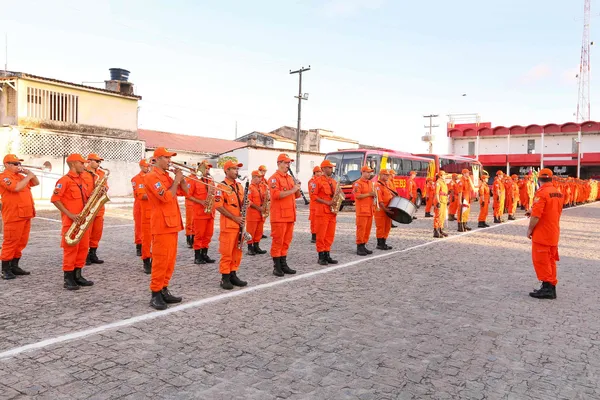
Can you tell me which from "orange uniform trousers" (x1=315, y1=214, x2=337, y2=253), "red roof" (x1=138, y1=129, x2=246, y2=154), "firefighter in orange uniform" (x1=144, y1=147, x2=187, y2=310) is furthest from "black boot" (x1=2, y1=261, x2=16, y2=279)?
"red roof" (x1=138, y1=129, x2=246, y2=154)

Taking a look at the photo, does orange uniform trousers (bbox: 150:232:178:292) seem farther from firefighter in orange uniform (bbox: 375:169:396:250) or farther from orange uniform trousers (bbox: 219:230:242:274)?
firefighter in orange uniform (bbox: 375:169:396:250)

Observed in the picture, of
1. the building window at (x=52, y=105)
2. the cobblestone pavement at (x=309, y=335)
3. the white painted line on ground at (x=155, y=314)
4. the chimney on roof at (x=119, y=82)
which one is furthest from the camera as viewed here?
the chimney on roof at (x=119, y=82)

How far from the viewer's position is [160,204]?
5492 mm

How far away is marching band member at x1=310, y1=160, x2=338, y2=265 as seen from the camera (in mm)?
8469

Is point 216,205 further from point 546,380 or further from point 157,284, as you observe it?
point 546,380

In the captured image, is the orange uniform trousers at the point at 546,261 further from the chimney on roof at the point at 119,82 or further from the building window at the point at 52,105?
the chimney on roof at the point at 119,82

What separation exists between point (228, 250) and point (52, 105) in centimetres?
2065

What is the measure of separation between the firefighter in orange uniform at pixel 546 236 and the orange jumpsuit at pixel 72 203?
20.9 feet

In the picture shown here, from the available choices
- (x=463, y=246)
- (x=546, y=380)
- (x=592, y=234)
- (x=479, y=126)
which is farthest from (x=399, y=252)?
(x=479, y=126)

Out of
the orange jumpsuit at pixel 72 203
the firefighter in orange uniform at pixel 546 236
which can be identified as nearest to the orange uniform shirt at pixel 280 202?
the orange jumpsuit at pixel 72 203

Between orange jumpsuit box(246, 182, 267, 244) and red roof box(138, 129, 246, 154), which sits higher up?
red roof box(138, 129, 246, 154)

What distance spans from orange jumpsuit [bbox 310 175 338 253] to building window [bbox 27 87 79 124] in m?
18.9

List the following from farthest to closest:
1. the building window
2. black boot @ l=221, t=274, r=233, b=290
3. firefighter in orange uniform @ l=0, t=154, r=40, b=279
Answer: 1. the building window
2. firefighter in orange uniform @ l=0, t=154, r=40, b=279
3. black boot @ l=221, t=274, r=233, b=290

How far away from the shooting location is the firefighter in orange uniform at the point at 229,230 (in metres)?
6.41
